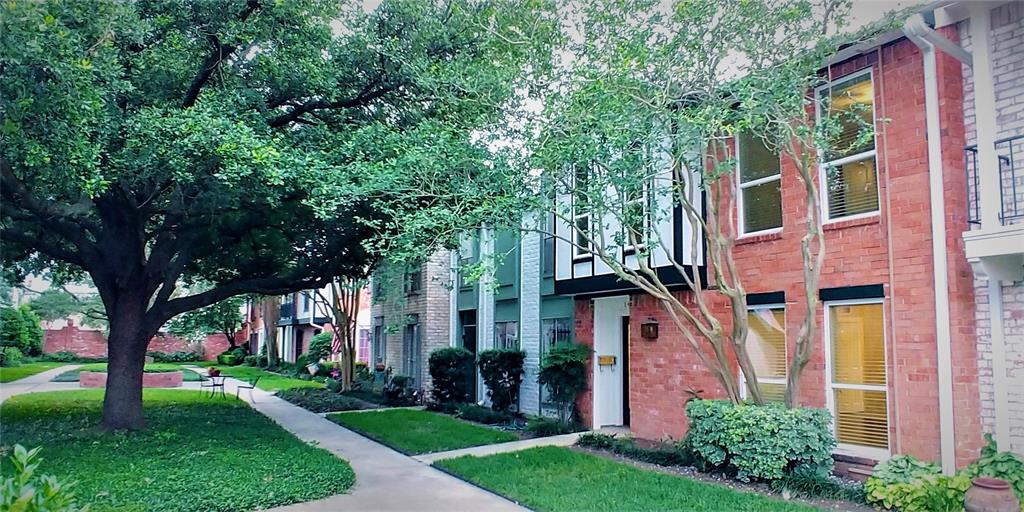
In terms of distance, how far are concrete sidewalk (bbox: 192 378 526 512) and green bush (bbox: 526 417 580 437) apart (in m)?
2.62

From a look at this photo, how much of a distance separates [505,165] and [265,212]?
4.17 meters

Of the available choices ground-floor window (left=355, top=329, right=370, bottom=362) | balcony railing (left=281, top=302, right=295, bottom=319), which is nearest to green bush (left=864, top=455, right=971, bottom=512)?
ground-floor window (left=355, top=329, right=370, bottom=362)

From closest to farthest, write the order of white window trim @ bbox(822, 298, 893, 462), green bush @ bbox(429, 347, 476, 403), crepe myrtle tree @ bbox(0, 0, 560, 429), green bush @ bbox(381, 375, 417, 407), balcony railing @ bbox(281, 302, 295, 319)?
crepe myrtle tree @ bbox(0, 0, 560, 429) < white window trim @ bbox(822, 298, 893, 462) < green bush @ bbox(429, 347, 476, 403) < green bush @ bbox(381, 375, 417, 407) < balcony railing @ bbox(281, 302, 295, 319)

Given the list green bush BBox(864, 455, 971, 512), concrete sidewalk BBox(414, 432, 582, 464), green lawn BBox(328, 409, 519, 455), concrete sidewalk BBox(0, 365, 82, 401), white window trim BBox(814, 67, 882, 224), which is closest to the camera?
green bush BBox(864, 455, 971, 512)

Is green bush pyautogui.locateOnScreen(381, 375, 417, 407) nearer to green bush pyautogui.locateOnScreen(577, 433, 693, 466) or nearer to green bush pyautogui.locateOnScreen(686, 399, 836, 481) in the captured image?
green bush pyautogui.locateOnScreen(577, 433, 693, 466)

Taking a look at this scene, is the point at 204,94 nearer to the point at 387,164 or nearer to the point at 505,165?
the point at 387,164

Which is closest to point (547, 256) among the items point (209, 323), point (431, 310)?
point (431, 310)

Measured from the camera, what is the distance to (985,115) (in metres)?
7.23

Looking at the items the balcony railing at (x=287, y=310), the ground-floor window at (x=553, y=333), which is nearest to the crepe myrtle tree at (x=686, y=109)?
the ground-floor window at (x=553, y=333)

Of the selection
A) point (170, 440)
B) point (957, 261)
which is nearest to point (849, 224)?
point (957, 261)

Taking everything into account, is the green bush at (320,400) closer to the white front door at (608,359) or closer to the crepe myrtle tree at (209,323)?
the white front door at (608,359)

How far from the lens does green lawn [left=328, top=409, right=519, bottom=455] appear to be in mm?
11672

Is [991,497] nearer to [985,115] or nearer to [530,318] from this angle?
[985,115]

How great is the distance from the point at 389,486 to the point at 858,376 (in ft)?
19.3
